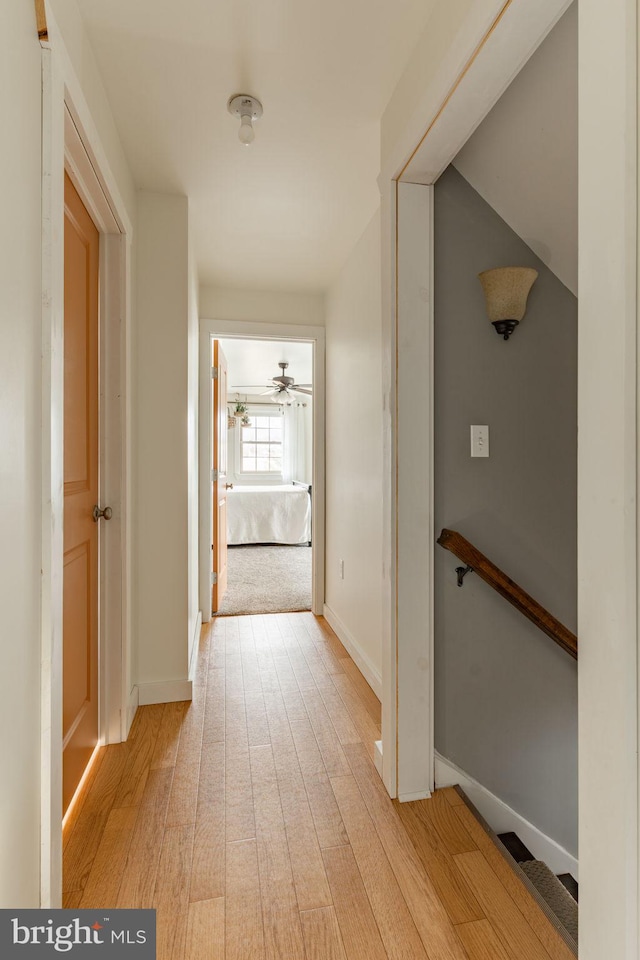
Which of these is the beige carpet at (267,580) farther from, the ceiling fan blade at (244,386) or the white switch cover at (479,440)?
the ceiling fan blade at (244,386)

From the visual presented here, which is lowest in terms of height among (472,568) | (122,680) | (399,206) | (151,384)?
(122,680)

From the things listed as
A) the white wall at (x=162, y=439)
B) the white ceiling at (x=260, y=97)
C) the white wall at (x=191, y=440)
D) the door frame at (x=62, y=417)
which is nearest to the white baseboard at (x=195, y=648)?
the white wall at (x=191, y=440)

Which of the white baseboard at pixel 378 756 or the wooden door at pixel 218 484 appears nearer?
the white baseboard at pixel 378 756

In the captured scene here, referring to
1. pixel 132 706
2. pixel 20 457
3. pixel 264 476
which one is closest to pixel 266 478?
pixel 264 476

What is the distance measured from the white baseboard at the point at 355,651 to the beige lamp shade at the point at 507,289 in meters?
1.72

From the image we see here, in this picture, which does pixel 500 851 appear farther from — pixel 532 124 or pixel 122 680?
pixel 532 124

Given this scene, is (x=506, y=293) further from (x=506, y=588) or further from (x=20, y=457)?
(x=20, y=457)

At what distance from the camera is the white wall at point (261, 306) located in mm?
3496

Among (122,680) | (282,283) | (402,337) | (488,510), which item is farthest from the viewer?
(282,283)

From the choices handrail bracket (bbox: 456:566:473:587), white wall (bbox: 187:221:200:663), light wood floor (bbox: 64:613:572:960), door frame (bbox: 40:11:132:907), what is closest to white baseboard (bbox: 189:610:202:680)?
white wall (bbox: 187:221:200:663)

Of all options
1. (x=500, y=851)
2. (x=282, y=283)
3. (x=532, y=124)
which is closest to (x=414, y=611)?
(x=500, y=851)

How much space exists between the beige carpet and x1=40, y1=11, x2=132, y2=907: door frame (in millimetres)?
1699

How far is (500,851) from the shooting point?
145cm

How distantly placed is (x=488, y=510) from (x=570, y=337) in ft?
2.35
